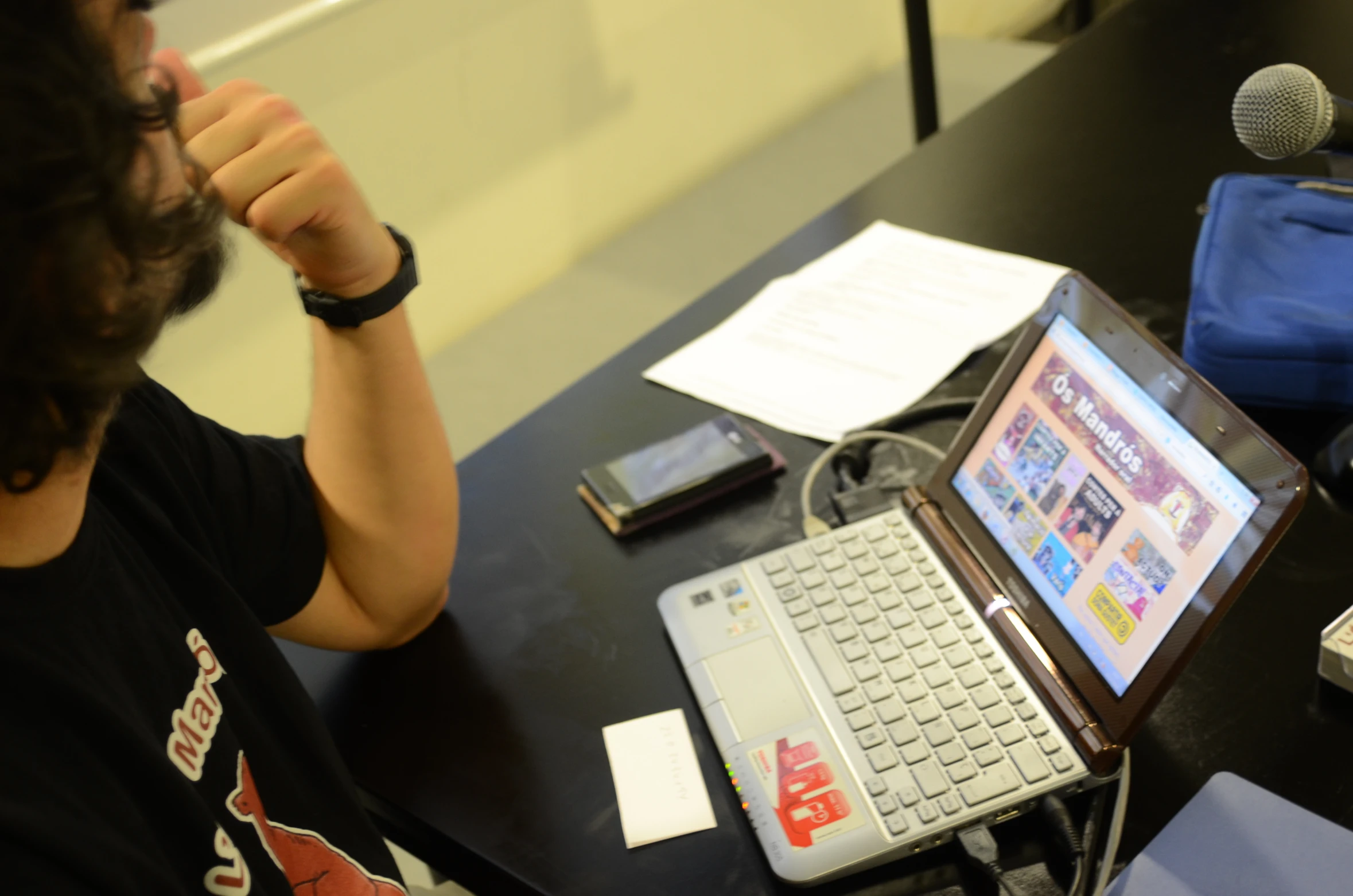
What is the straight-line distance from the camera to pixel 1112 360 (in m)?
0.67

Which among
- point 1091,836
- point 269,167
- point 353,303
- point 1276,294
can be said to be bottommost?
point 1091,836

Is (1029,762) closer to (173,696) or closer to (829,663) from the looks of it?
(829,663)

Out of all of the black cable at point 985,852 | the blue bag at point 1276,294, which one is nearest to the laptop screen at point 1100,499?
the black cable at point 985,852

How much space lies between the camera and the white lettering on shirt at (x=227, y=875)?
0.55 metres

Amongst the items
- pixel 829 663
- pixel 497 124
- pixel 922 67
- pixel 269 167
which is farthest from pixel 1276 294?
pixel 497 124

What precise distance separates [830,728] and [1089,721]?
0.15m

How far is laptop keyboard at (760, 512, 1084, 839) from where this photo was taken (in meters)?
0.61

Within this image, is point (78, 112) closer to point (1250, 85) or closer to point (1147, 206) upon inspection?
point (1250, 85)

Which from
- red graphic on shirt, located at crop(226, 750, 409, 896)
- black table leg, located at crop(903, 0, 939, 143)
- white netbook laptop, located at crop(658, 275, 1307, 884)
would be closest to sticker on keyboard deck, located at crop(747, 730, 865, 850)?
white netbook laptop, located at crop(658, 275, 1307, 884)

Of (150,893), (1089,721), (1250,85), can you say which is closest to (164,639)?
(150,893)

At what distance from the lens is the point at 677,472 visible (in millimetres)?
891

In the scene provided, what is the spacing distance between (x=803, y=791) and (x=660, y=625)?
0.65 ft

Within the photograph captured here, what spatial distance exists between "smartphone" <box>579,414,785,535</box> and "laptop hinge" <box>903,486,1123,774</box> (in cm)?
15

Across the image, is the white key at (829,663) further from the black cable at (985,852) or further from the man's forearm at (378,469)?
the man's forearm at (378,469)
